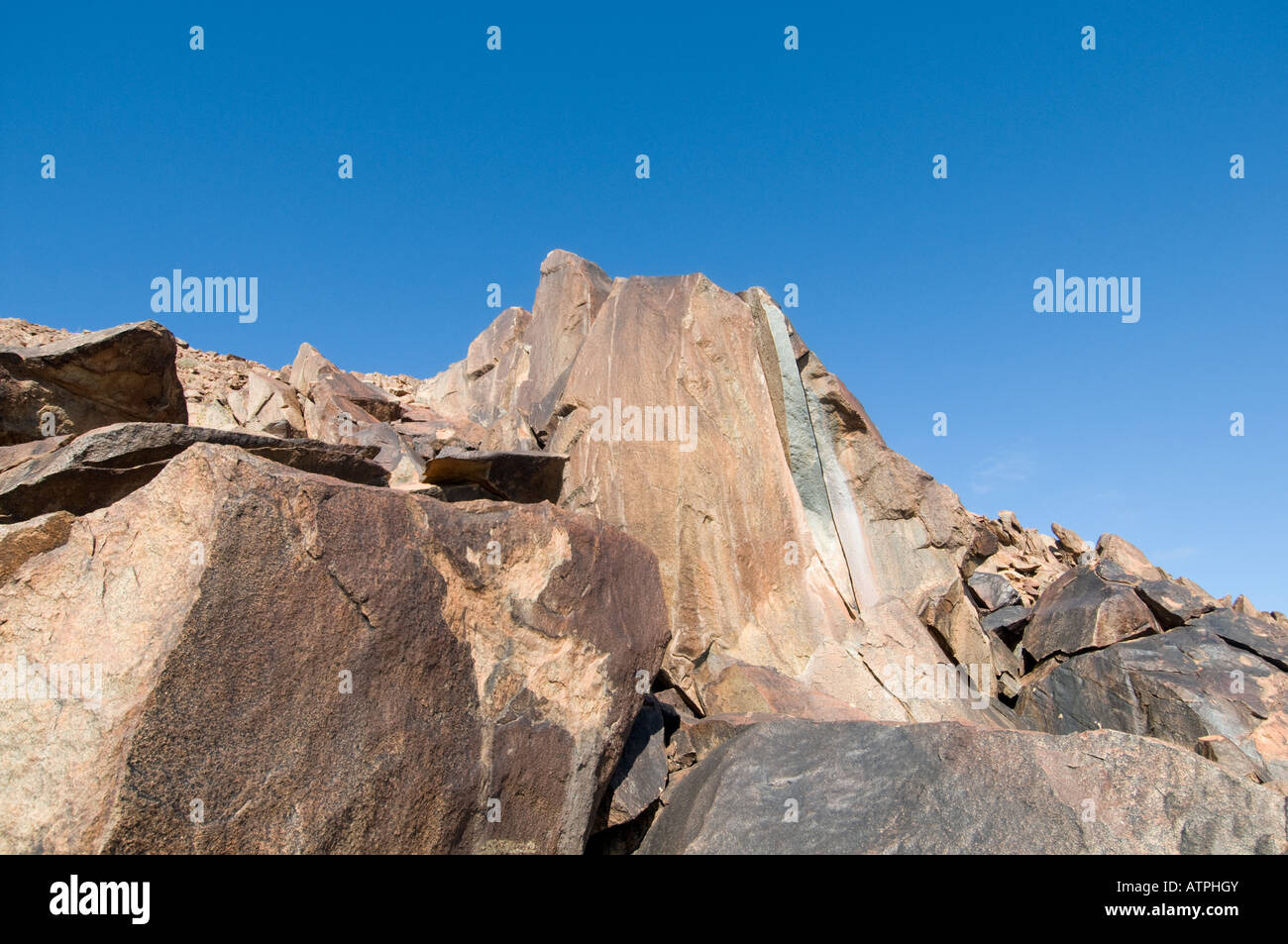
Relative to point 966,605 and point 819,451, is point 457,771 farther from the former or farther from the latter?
point 966,605

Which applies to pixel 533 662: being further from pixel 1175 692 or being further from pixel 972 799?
pixel 1175 692

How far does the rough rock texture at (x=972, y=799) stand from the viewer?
14.0 feet

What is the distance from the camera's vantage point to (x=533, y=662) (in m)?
4.87

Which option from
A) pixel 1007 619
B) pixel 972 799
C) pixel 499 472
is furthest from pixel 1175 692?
pixel 499 472

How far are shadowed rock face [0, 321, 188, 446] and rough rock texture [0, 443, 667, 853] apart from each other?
4.45m

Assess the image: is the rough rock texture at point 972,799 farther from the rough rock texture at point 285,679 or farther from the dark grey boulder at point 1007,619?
the dark grey boulder at point 1007,619

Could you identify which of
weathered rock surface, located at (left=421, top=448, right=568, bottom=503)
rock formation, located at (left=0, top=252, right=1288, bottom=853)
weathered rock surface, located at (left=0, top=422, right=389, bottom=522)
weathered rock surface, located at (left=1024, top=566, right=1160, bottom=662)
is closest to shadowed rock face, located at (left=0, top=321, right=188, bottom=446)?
rock formation, located at (left=0, top=252, right=1288, bottom=853)

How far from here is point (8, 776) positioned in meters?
3.44

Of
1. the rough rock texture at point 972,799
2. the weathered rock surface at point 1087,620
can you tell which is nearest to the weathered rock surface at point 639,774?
the rough rock texture at point 972,799

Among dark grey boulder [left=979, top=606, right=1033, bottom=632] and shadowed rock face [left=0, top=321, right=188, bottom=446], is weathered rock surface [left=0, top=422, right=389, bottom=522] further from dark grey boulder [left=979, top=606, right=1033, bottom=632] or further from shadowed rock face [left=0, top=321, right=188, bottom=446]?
dark grey boulder [left=979, top=606, right=1033, bottom=632]

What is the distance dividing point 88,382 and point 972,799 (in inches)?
327

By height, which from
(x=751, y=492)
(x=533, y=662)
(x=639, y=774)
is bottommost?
(x=639, y=774)
